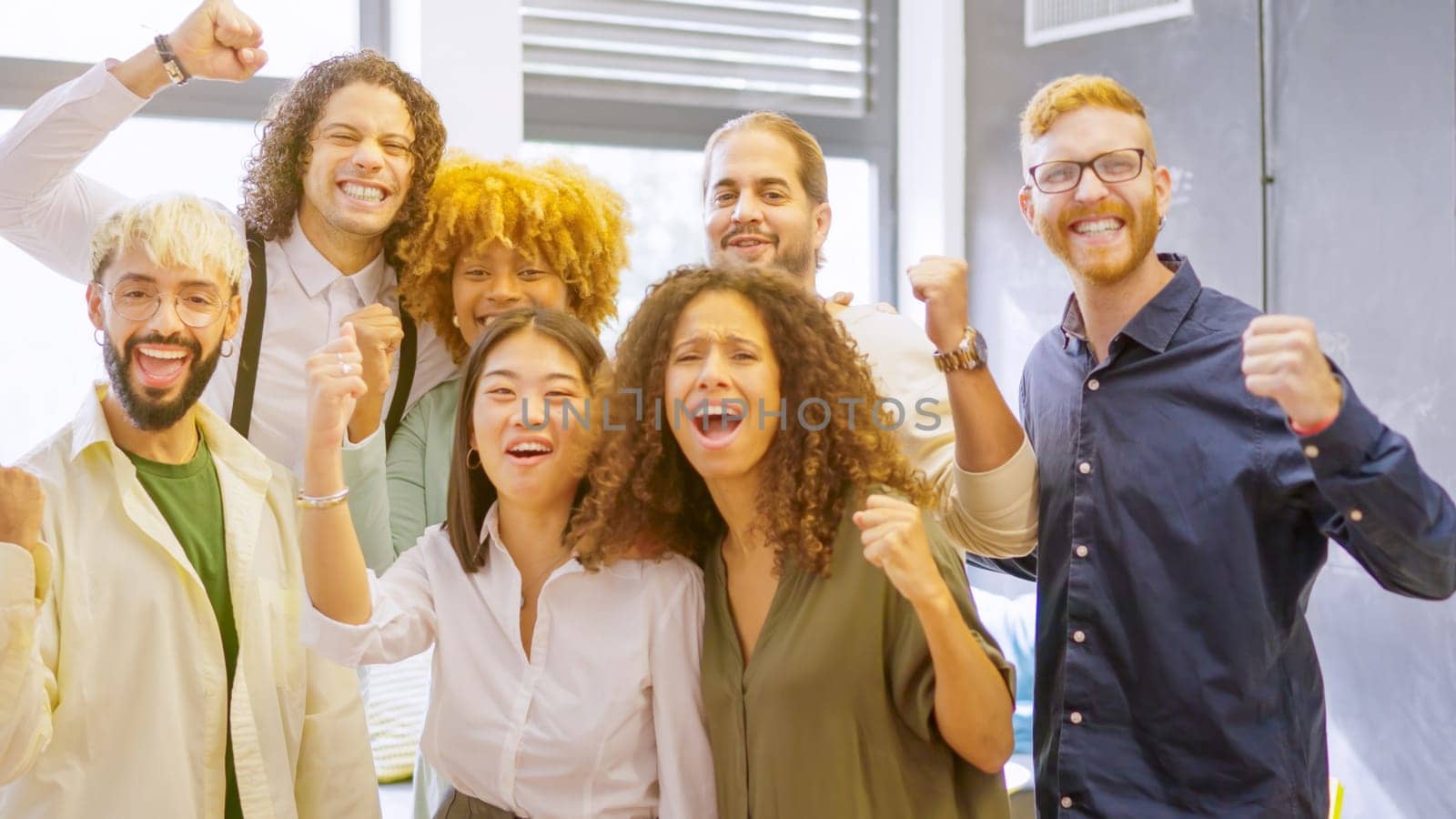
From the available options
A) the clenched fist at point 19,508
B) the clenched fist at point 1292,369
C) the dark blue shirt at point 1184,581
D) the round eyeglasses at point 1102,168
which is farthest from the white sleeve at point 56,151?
the clenched fist at point 1292,369

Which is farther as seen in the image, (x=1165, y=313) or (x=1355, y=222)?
(x=1355, y=222)

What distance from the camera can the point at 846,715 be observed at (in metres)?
1.84

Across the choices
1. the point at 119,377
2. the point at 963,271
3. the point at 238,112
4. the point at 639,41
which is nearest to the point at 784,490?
the point at 963,271

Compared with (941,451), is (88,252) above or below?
above

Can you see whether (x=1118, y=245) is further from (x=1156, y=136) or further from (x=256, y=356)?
(x=1156, y=136)

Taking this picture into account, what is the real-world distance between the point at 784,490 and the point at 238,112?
3.35 meters

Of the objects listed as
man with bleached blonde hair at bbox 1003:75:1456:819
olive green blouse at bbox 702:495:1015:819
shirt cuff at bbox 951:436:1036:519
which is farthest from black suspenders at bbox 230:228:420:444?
man with bleached blonde hair at bbox 1003:75:1456:819

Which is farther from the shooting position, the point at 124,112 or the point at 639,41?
the point at 639,41

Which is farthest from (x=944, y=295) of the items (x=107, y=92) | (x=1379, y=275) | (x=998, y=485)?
(x=1379, y=275)

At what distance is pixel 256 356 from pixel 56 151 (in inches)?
20.8

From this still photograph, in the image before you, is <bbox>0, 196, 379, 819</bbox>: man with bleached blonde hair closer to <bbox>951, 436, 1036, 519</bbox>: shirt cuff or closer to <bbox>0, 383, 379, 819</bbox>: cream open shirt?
<bbox>0, 383, 379, 819</bbox>: cream open shirt

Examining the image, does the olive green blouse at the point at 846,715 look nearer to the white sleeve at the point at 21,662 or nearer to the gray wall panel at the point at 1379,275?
the white sleeve at the point at 21,662

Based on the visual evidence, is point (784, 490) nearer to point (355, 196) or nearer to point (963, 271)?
point (963, 271)

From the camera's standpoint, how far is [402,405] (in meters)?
2.59
